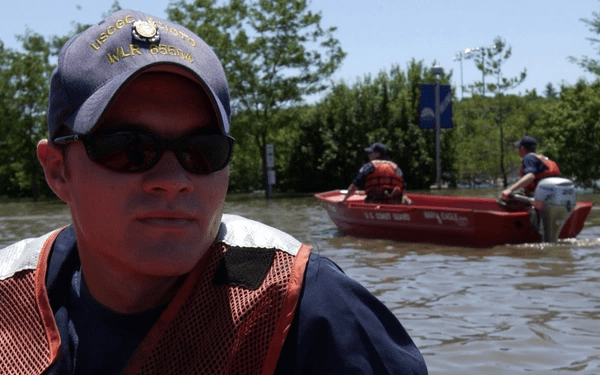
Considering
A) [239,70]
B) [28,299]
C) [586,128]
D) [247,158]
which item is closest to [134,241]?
[28,299]

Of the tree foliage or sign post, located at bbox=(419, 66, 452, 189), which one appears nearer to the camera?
sign post, located at bbox=(419, 66, 452, 189)

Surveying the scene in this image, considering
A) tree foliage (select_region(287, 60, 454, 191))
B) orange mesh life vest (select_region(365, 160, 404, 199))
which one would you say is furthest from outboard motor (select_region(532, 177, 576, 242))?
tree foliage (select_region(287, 60, 454, 191))

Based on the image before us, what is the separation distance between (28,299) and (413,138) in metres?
39.3

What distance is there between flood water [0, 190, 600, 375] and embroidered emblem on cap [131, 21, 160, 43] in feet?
15.0

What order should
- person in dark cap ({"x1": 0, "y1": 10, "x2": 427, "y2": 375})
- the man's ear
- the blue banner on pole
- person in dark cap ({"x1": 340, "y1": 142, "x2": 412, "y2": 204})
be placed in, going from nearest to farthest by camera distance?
person in dark cap ({"x1": 0, "y1": 10, "x2": 427, "y2": 375}), the man's ear, person in dark cap ({"x1": 340, "y1": 142, "x2": 412, "y2": 204}), the blue banner on pole

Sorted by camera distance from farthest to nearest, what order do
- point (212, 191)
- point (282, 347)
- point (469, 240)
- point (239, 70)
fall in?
1. point (239, 70)
2. point (469, 240)
3. point (212, 191)
4. point (282, 347)

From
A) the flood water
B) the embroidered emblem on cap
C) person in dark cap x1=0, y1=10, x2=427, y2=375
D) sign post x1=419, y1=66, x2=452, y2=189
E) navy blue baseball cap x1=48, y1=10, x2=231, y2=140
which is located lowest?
the flood water

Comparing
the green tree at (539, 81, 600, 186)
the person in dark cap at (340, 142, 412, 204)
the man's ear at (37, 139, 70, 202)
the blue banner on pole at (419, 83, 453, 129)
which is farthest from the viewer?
the green tree at (539, 81, 600, 186)

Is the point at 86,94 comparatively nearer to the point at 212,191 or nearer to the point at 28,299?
the point at 212,191

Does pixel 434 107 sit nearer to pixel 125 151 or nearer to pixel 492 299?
pixel 492 299

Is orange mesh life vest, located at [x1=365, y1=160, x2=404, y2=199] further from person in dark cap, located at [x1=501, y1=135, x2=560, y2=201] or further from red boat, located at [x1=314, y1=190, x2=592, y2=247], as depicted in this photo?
person in dark cap, located at [x1=501, y1=135, x2=560, y2=201]

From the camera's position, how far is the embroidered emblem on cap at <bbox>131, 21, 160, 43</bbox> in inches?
52.6

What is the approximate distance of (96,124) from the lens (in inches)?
52.6

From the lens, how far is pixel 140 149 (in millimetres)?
1346
